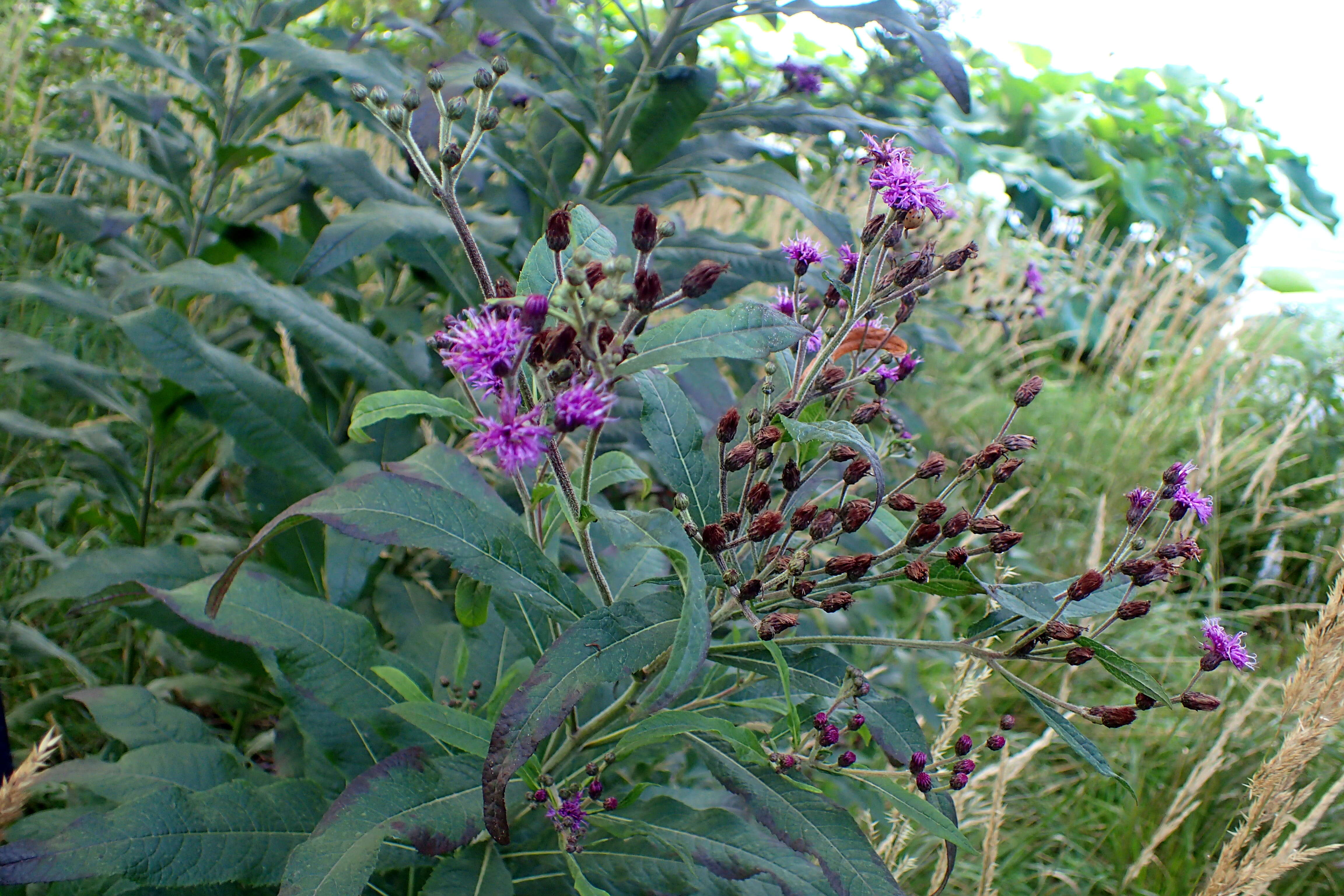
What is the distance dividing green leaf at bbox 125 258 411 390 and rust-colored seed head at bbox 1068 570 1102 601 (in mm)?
1211

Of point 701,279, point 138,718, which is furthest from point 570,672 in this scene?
point 138,718

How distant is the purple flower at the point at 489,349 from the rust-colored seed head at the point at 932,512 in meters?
0.44

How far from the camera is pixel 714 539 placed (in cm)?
91

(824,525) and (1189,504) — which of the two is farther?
(1189,504)

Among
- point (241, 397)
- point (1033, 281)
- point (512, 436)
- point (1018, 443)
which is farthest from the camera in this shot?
point (1033, 281)

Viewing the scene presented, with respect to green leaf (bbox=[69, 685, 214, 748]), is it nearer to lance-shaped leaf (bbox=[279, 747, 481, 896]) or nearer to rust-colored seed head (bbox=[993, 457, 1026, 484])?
lance-shaped leaf (bbox=[279, 747, 481, 896])

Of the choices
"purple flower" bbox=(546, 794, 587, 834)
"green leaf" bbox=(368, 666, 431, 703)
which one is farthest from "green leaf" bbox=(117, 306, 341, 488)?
"purple flower" bbox=(546, 794, 587, 834)

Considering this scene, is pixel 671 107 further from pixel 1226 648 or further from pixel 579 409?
pixel 1226 648

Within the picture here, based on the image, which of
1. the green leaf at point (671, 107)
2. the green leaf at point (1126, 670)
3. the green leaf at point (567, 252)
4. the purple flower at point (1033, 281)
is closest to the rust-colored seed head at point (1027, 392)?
the green leaf at point (1126, 670)

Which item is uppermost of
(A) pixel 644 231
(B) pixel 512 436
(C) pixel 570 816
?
(A) pixel 644 231

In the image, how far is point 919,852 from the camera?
2150mm

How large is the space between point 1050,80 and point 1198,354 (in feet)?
14.2

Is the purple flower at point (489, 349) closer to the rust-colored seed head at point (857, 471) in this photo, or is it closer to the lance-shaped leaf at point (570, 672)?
the lance-shaped leaf at point (570, 672)

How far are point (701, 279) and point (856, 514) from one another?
301 millimetres
